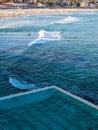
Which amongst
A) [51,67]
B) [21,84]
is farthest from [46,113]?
[51,67]

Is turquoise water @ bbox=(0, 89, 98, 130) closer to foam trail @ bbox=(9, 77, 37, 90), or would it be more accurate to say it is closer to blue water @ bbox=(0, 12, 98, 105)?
blue water @ bbox=(0, 12, 98, 105)

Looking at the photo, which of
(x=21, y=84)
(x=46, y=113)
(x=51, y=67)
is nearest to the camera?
(x=46, y=113)

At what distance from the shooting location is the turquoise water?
429 inches

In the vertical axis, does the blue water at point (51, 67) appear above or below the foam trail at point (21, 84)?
below

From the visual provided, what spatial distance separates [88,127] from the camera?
35.2 feet

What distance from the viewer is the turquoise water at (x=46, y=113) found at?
429 inches

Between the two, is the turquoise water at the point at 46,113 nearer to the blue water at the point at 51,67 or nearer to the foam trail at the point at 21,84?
the blue water at the point at 51,67

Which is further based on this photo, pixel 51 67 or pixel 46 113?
pixel 51 67

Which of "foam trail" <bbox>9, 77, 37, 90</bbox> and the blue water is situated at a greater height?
"foam trail" <bbox>9, 77, 37, 90</bbox>

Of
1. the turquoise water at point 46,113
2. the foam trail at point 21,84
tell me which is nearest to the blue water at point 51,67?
the foam trail at point 21,84

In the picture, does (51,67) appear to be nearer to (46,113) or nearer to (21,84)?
(21,84)

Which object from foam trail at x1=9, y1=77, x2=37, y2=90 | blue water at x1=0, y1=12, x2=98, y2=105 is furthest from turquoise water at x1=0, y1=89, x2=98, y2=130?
foam trail at x1=9, y1=77, x2=37, y2=90

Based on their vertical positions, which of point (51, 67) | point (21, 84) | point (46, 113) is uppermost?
point (46, 113)

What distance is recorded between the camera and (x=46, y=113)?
39.1 ft
